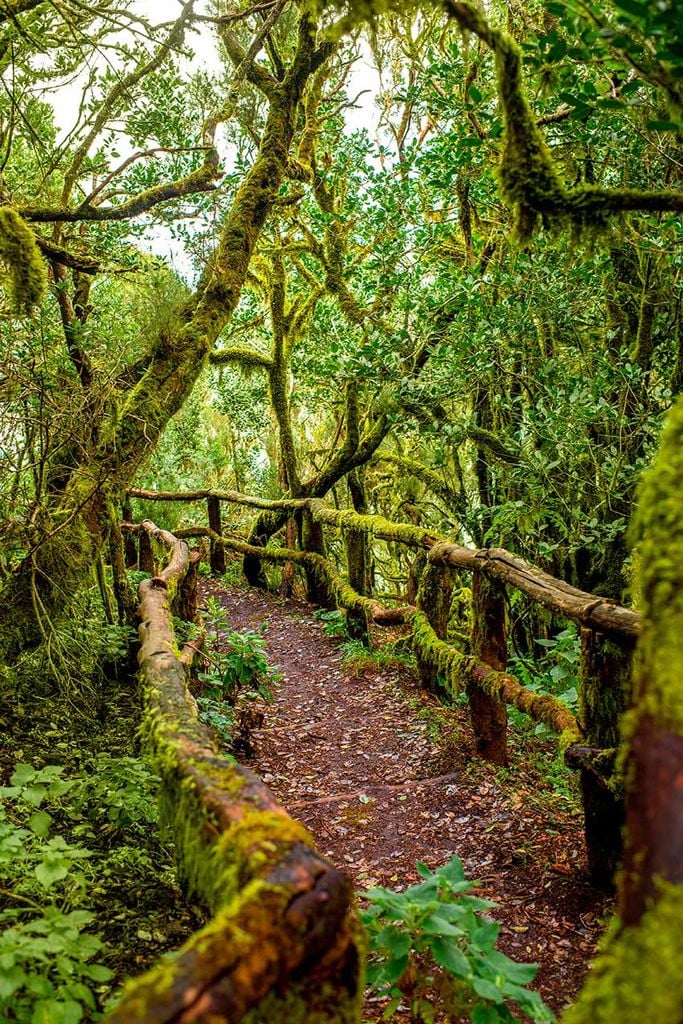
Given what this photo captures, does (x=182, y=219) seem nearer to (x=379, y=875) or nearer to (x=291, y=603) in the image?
(x=291, y=603)

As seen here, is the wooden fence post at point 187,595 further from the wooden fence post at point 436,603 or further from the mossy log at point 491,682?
the wooden fence post at point 436,603

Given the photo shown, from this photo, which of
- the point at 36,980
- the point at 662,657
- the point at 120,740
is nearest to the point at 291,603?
the point at 120,740

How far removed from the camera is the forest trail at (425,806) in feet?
12.3

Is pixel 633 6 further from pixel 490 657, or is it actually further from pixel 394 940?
pixel 490 657

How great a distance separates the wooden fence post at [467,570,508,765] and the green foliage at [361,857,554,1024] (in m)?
2.62

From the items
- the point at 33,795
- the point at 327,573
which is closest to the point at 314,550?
the point at 327,573

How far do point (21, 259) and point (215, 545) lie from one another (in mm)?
10316

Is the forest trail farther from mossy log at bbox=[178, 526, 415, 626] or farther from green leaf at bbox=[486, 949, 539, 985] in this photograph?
green leaf at bbox=[486, 949, 539, 985]

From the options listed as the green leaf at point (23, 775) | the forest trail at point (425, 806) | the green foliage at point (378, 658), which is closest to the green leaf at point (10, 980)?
the green leaf at point (23, 775)

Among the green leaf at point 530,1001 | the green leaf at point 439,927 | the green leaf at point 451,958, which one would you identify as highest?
the green leaf at point 439,927

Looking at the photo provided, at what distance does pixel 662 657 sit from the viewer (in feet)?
3.72

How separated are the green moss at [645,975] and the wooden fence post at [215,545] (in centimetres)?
1344

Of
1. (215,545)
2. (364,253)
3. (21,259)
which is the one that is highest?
(364,253)

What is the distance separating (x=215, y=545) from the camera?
14.5 meters
